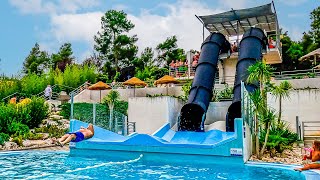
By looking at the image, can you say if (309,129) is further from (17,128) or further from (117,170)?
(17,128)

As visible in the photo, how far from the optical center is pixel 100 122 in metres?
14.0

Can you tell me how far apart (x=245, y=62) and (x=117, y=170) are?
1018 centimetres

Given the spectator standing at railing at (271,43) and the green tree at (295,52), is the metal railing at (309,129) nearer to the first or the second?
the spectator standing at railing at (271,43)

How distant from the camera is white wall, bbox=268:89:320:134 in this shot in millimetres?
14883

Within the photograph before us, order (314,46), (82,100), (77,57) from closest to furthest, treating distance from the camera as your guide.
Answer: (82,100)
(314,46)
(77,57)

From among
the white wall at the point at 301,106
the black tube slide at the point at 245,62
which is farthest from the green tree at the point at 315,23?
the white wall at the point at 301,106

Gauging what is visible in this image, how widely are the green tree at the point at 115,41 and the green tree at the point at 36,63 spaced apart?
25.3 ft

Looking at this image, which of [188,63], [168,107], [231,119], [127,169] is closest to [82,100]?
[188,63]

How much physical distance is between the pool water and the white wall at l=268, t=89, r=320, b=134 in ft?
19.7

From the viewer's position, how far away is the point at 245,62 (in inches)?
683

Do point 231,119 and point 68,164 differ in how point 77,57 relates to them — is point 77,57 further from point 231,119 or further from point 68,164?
point 68,164

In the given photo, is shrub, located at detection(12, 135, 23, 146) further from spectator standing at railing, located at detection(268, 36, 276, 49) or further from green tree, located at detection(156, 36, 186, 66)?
green tree, located at detection(156, 36, 186, 66)

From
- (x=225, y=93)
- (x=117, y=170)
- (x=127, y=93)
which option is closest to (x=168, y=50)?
(x=127, y=93)

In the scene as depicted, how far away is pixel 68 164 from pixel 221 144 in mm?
4855
